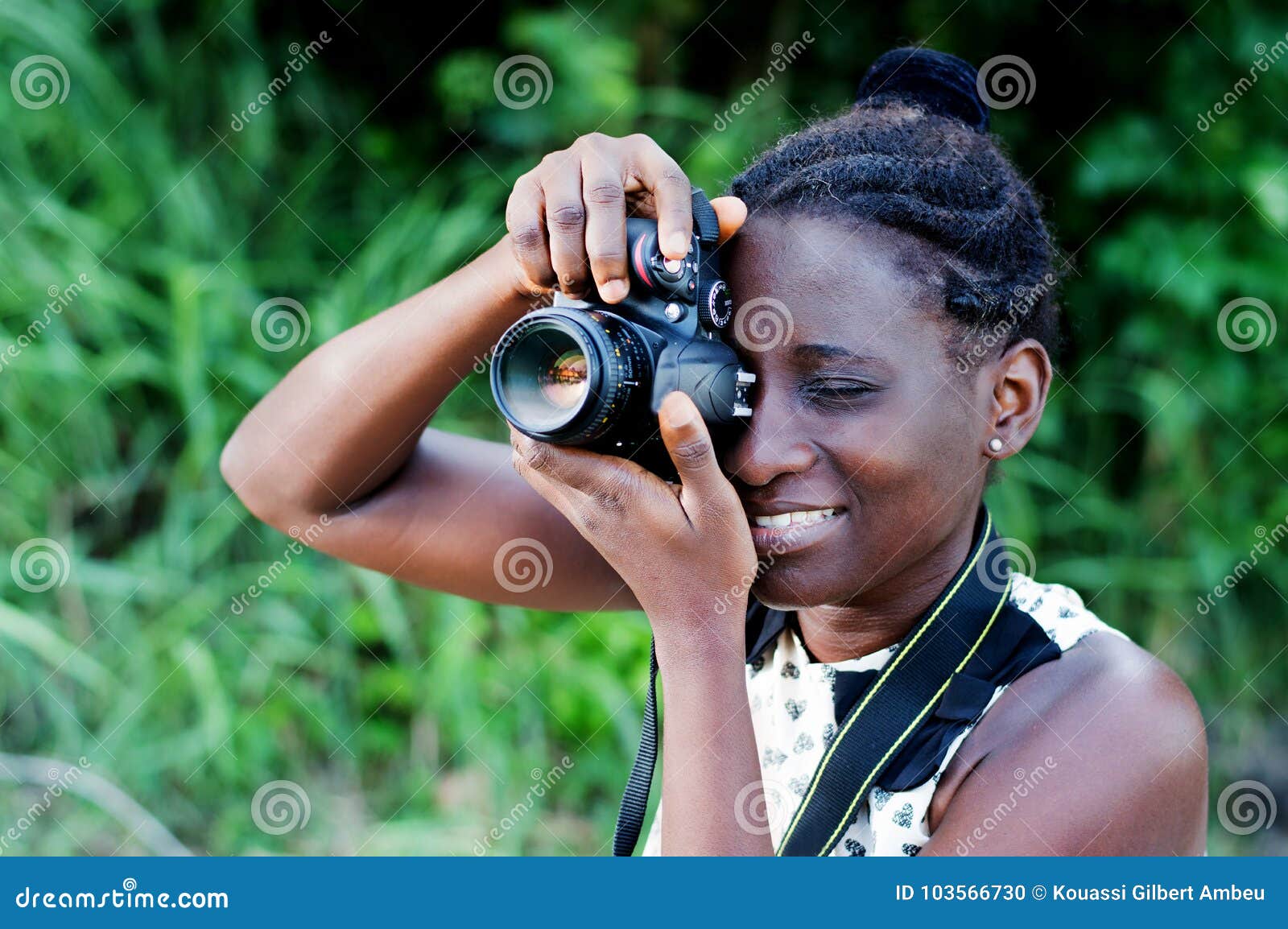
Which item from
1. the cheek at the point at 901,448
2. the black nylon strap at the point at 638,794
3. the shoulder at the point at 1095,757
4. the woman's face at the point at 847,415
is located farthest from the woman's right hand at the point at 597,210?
the shoulder at the point at 1095,757

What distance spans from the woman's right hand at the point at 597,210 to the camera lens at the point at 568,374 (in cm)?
7

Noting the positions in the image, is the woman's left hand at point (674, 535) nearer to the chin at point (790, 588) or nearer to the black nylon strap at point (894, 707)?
the chin at point (790, 588)

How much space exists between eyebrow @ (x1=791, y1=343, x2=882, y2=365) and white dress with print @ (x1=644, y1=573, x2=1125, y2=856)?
1.27 ft

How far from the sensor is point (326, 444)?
5.85ft

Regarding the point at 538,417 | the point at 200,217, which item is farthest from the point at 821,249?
the point at 200,217

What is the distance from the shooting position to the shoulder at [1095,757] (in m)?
1.36

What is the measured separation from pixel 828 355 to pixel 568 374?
1.03 ft

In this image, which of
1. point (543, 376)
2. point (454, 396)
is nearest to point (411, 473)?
point (543, 376)

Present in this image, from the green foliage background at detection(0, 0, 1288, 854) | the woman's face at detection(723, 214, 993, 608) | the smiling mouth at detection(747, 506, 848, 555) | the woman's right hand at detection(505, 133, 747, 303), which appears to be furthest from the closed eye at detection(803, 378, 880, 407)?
the green foliage background at detection(0, 0, 1288, 854)

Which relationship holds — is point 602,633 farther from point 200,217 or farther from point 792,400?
point 792,400

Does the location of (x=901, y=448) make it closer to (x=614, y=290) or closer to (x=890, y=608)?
(x=890, y=608)

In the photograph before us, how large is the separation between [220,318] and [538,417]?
8.07 feet

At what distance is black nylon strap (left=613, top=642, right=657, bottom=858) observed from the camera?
1676 millimetres

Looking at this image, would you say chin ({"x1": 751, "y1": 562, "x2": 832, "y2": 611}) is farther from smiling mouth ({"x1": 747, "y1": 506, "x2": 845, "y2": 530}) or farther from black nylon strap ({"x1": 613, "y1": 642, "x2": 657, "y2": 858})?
black nylon strap ({"x1": 613, "y1": 642, "x2": 657, "y2": 858})
